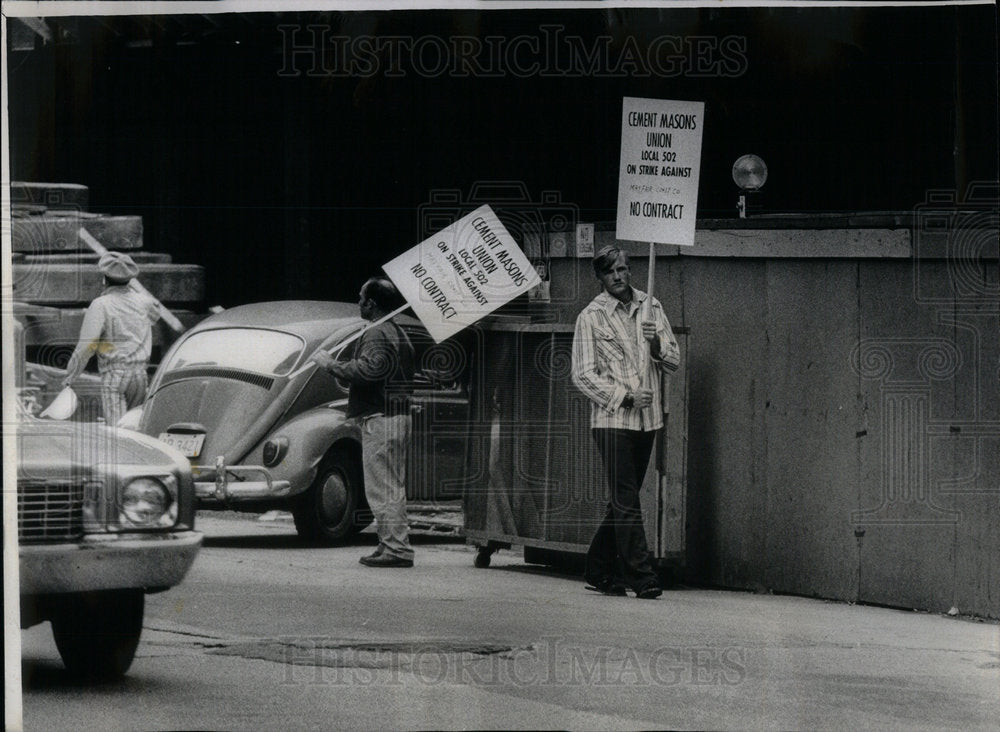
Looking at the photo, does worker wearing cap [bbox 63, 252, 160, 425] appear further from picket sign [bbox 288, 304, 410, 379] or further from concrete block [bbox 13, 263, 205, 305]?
picket sign [bbox 288, 304, 410, 379]

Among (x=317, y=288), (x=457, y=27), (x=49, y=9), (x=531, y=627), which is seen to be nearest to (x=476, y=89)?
(x=457, y=27)

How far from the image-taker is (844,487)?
9266 millimetres

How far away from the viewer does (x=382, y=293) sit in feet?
27.9

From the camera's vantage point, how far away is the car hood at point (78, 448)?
7719 millimetres

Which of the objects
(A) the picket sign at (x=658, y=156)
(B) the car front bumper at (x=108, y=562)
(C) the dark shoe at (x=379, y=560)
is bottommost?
(C) the dark shoe at (x=379, y=560)

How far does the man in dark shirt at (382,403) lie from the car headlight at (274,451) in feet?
1.12

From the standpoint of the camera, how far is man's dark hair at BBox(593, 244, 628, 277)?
28.9 feet

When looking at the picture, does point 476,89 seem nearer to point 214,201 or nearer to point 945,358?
point 214,201

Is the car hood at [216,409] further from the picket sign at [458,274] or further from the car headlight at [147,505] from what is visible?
the car headlight at [147,505]

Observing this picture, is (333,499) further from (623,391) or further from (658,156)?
(658,156)

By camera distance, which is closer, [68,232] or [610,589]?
[68,232]

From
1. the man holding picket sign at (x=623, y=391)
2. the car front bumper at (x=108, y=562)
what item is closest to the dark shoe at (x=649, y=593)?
the man holding picket sign at (x=623, y=391)

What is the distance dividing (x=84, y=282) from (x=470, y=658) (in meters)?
2.42

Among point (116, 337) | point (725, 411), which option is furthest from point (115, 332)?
point (725, 411)
